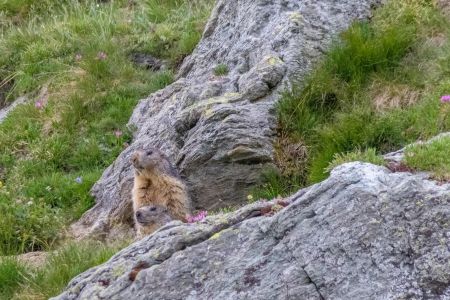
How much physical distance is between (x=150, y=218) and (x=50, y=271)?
136 centimetres

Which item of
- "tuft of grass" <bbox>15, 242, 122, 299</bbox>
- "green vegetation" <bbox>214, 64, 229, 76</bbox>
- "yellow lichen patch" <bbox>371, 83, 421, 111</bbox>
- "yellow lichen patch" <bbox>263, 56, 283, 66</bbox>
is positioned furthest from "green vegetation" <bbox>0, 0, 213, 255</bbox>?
"yellow lichen patch" <bbox>371, 83, 421, 111</bbox>

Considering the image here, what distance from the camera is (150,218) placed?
8.89 m

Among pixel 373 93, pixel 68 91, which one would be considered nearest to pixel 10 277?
pixel 373 93

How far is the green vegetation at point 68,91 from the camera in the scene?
36.4ft

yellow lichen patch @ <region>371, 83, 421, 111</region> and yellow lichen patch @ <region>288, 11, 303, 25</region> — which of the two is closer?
yellow lichen patch @ <region>371, 83, 421, 111</region>

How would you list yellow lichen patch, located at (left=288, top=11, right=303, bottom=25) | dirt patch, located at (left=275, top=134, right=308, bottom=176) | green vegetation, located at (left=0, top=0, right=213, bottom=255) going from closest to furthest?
dirt patch, located at (left=275, top=134, right=308, bottom=176), yellow lichen patch, located at (left=288, top=11, right=303, bottom=25), green vegetation, located at (left=0, top=0, right=213, bottom=255)

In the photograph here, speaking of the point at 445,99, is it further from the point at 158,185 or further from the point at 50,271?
the point at 50,271

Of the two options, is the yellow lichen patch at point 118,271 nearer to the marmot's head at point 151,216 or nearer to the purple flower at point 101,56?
the marmot's head at point 151,216

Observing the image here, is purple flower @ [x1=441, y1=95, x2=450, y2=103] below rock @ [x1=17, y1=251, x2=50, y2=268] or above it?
above

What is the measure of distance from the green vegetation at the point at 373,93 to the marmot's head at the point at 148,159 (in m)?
1.37

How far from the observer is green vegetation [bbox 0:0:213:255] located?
437 inches

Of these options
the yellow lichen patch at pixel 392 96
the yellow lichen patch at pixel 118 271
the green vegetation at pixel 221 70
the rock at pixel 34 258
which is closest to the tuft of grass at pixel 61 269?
the rock at pixel 34 258

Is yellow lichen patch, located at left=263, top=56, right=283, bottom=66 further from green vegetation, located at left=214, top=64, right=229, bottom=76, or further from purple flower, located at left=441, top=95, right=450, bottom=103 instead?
purple flower, located at left=441, top=95, right=450, bottom=103

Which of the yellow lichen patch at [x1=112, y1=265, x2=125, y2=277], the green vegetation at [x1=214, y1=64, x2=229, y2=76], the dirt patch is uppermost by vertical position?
the yellow lichen patch at [x1=112, y1=265, x2=125, y2=277]
